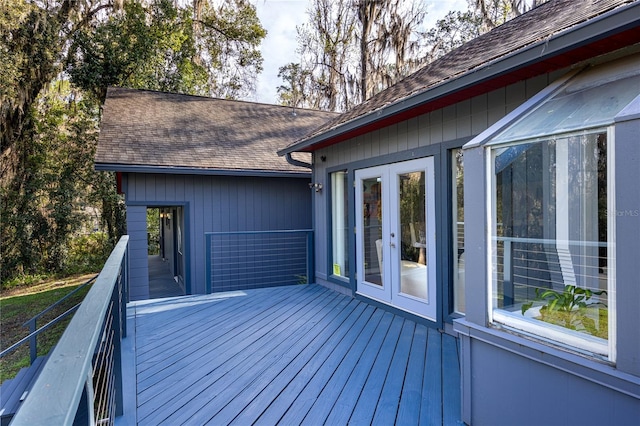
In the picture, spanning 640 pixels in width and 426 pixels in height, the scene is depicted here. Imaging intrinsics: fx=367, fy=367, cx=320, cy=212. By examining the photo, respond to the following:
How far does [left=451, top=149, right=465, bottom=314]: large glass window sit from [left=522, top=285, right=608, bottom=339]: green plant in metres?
1.50

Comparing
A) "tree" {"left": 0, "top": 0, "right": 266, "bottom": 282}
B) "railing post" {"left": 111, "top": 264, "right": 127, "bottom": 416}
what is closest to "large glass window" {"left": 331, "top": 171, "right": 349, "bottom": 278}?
"railing post" {"left": 111, "top": 264, "right": 127, "bottom": 416}

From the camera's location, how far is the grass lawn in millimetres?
6227

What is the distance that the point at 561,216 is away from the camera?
7.55 feet

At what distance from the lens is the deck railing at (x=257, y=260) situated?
7.38 meters

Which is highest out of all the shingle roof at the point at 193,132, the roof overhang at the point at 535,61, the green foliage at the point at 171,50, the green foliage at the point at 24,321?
the green foliage at the point at 171,50

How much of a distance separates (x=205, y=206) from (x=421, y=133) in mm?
4668

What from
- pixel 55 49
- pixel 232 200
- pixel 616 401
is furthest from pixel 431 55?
pixel 616 401

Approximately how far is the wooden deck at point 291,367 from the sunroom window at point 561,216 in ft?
2.96

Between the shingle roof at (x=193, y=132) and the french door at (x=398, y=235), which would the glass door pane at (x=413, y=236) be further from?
the shingle roof at (x=193, y=132)

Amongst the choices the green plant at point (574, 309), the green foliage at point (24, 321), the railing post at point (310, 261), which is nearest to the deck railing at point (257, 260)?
the railing post at point (310, 261)

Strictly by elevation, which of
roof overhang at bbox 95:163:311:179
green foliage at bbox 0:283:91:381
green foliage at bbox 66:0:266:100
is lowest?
green foliage at bbox 0:283:91:381

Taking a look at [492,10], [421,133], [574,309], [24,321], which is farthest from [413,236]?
[492,10]

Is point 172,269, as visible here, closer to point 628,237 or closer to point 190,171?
point 190,171

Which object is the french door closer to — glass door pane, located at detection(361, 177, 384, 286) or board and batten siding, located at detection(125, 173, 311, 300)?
glass door pane, located at detection(361, 177, 384, 286)
